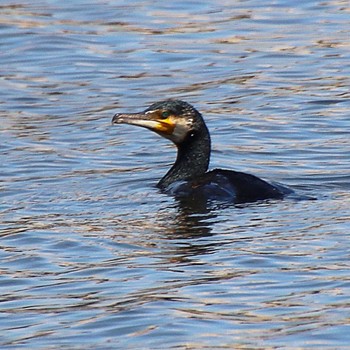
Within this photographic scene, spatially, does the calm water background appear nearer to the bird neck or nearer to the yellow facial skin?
the bird neck

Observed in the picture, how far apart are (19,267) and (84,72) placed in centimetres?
851

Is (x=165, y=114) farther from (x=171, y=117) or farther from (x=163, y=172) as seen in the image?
(x=163, y=172)

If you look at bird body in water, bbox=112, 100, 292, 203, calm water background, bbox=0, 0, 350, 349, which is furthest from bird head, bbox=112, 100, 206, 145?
calm water background, bbox=0, 0, 350, 349

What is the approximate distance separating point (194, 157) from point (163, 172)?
35.0 inches

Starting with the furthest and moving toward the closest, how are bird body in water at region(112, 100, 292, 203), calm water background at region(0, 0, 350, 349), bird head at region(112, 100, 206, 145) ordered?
bird head at region(112, 100, 206, 145), bird body in water at region(112, 100, 292, 203), calm water background at region(0, 0, 350, 349)

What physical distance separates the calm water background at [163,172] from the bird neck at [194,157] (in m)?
0.35

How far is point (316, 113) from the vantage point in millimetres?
15742

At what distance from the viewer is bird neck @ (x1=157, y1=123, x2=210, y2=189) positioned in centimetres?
1278

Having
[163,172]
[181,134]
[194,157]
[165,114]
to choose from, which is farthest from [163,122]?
[163,172]

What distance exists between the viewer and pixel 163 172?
1366 cm

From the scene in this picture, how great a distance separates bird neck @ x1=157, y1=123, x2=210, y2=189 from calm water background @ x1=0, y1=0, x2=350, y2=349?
353mm

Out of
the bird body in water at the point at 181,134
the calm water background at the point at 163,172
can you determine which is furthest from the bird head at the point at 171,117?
the calm water background at the point at 163,172

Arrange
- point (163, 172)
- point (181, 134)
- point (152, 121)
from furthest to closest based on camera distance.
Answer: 1. point (163, 172)
2. point (181, 134)
3. point (152, 121)

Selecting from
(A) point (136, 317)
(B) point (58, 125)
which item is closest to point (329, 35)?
(B) point (58, 125)
